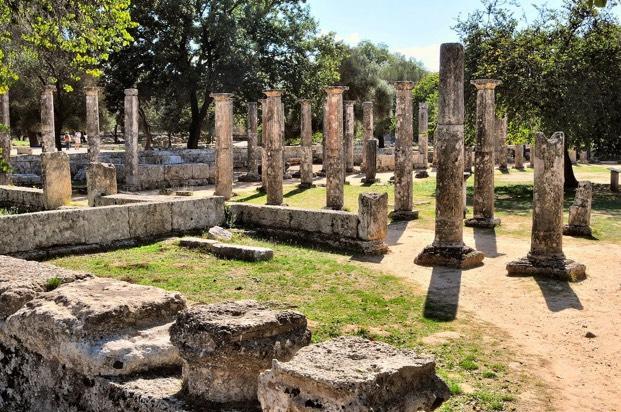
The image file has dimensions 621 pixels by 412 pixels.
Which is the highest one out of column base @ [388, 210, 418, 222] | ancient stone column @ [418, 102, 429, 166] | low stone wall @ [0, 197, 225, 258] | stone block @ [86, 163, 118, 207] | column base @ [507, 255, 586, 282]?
ancient stone column @ [418, 102, 429, 166]

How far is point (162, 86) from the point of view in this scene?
112ft

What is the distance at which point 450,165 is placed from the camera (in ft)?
42.7

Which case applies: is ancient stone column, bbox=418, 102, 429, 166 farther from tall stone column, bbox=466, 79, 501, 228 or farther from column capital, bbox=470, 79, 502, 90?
column capital, bbox=470, 79, 502, 90

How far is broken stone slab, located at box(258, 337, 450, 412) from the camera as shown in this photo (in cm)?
335

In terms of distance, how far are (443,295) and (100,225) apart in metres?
6.62

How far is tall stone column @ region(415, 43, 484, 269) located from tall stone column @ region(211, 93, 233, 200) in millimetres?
10696

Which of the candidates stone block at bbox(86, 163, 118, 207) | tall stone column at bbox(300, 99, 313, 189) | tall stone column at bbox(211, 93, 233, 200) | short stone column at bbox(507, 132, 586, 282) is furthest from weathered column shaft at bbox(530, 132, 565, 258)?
tall stone column at bbox(300, 99, 313, 189)

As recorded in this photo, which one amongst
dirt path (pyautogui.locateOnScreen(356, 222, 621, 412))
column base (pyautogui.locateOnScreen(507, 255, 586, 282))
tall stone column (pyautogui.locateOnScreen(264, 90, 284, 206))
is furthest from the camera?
tall stone column (pyautogui.locateOnScreen(264, 90, 284, 206))

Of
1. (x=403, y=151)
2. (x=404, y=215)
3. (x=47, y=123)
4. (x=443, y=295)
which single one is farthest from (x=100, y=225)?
(x=47, y=123)

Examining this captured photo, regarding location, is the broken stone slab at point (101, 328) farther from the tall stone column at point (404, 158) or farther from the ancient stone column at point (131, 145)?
the ancient stone column at point (131, 145)

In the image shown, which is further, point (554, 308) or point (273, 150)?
point (273, 150)

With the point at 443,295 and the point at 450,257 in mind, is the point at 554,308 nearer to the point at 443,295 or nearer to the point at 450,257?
the point at 443,295

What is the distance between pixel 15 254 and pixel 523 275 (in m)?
8.96

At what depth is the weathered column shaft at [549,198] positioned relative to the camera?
1202 centimetres
